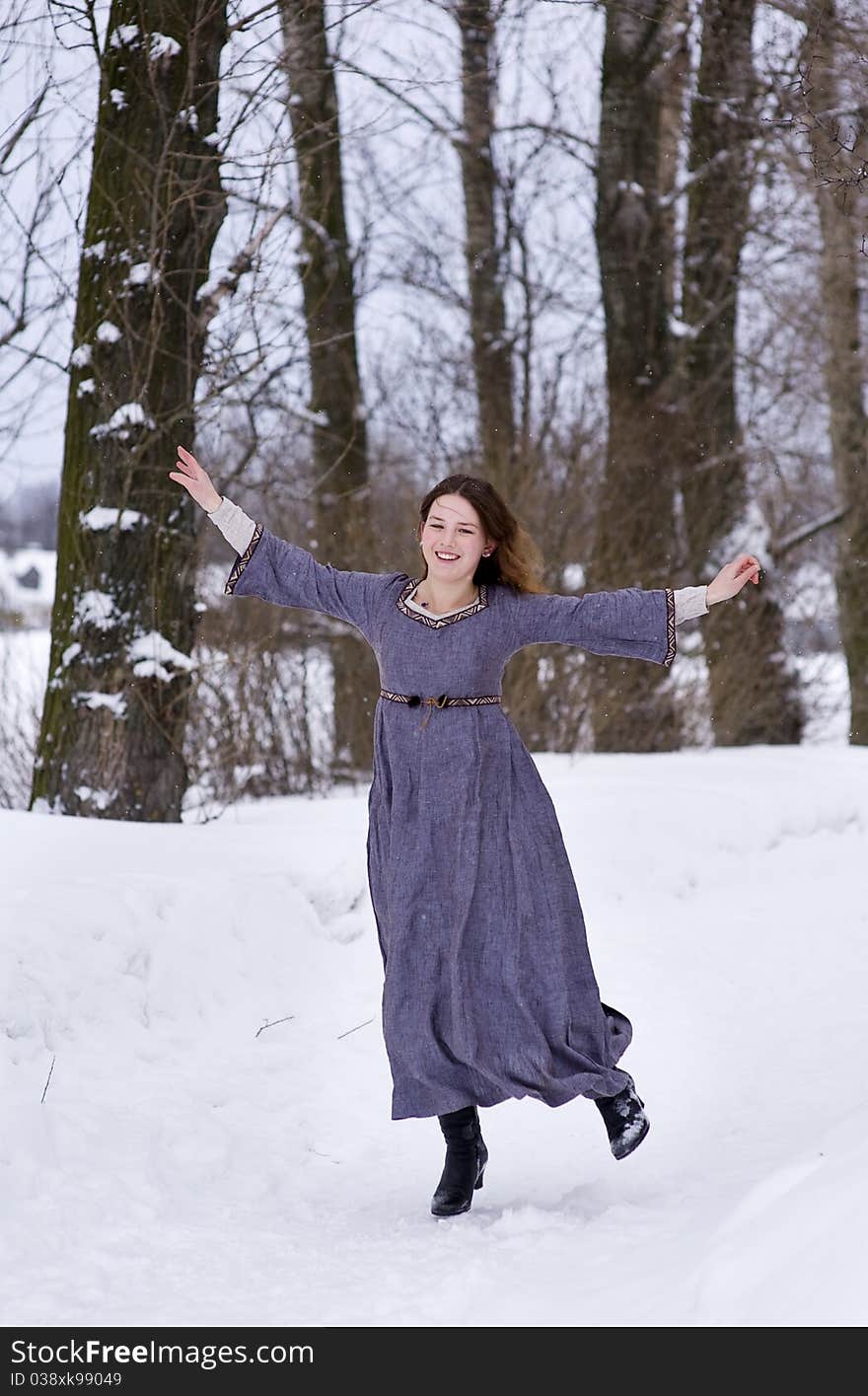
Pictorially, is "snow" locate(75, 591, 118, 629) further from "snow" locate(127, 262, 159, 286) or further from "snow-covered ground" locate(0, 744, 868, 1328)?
"snow" locate(127, 262, 159, 286)

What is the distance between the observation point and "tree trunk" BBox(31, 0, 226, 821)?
6.13 m

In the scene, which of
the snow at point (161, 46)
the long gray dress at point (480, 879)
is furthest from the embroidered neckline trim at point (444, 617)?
the snow at point (161, 46)

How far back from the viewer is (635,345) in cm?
1116

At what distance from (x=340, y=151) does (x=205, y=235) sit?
17.4 feet

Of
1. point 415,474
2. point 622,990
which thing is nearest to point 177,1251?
point 622,990

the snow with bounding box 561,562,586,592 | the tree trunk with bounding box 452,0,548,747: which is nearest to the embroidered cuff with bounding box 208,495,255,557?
the snow with bounding box 561,562,586,592

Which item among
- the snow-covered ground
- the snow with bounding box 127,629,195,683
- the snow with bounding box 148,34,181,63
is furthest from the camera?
the snow with bounding box 127,629,195,683

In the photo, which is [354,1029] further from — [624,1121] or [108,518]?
[108,518]

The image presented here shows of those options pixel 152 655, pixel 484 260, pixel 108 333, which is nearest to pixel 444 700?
pixel 152 655

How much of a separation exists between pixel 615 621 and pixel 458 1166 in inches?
53.1

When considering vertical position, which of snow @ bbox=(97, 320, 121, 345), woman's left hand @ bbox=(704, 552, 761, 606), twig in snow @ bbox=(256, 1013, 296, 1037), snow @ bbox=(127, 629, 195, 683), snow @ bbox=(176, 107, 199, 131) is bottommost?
twig in snow @ bbox=(256, 1013, 296, 1037)

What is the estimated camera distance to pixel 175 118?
240 inches

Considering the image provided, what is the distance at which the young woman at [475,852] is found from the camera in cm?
354

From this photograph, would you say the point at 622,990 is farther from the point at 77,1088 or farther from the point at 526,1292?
the point at 526,1292
